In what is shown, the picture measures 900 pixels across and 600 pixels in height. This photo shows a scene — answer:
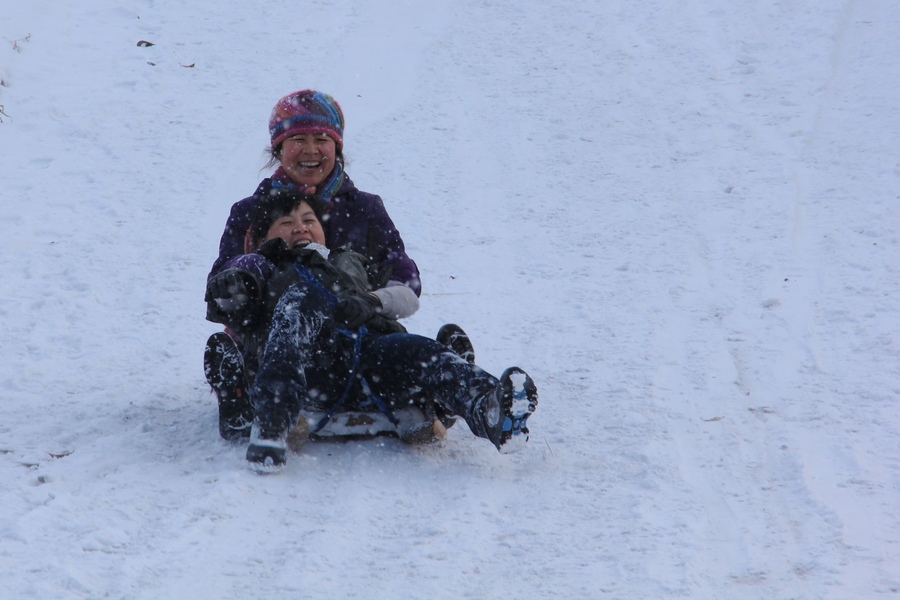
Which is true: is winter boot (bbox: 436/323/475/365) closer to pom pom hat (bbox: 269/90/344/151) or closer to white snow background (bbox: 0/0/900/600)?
white snow background (bbox: 0/0/900/600)

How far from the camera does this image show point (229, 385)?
3389 mm

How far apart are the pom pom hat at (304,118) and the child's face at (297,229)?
0.39m

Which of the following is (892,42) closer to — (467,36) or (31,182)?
(467,36)

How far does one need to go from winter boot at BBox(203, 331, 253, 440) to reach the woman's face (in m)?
0.68

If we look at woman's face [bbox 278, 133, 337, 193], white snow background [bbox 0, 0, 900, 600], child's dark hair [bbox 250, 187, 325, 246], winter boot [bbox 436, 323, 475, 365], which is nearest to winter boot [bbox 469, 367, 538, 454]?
white snow background [bbox 0, 0, 900, 600]

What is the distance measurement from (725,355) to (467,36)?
16.5 feet

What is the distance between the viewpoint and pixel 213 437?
341cm

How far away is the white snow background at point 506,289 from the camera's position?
2580 mm

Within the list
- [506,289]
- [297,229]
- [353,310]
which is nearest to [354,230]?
[297,229]

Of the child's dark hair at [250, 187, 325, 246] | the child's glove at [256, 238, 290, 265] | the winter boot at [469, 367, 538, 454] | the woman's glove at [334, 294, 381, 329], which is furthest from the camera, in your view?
the child's dark hair at [250, 187, 325, 246]

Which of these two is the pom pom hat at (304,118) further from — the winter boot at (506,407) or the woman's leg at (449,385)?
the winter boot at (506,407)

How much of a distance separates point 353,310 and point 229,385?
510 mm

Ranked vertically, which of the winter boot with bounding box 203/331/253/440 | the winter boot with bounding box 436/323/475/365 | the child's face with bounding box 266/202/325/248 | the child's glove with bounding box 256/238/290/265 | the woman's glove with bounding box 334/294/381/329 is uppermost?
the child's face with bounding box 266/202/325/248

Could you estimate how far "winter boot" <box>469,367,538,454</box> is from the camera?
3.08 m
